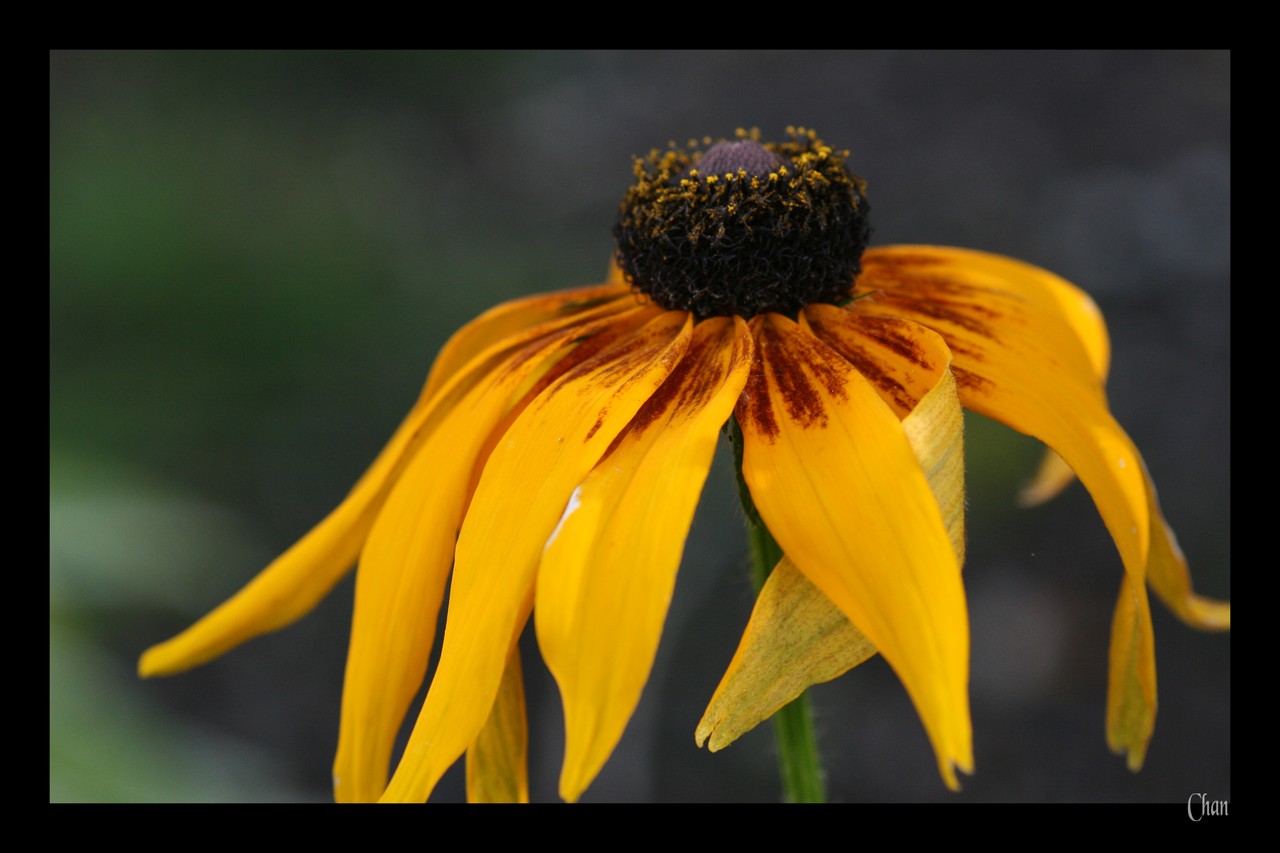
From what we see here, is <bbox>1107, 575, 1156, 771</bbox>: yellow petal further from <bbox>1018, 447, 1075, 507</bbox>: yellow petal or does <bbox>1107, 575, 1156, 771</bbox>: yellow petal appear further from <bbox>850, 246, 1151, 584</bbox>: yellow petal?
<bbox>1018, 447, 1075, 507</bbox>: yellow petal

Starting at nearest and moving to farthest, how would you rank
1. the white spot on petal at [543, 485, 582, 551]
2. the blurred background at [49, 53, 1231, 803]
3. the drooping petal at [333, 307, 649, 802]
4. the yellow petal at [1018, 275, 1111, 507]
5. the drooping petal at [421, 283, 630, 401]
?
the white spot on petal at [543, 485, 582, 551], the drooping petal at [333, 307, 649, 802], the drooping petal at [421, 283, 630, 401], the yellow petal at [1018, 275, 1111, 507], the blurred background at [49, 53, 1231, 803]

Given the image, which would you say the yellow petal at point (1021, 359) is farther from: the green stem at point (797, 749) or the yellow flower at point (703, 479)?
the green stem at point (797, 749)

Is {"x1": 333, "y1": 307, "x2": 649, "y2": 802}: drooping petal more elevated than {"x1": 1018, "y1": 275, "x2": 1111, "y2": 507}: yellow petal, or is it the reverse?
{"x1": 1018, "y1": 275, "x2": 1111, "y2": 507}: yellow petal

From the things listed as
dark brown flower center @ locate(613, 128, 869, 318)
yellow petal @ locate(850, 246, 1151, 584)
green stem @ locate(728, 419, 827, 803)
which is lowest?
green stem @ locate(728, 419, 827, 803)

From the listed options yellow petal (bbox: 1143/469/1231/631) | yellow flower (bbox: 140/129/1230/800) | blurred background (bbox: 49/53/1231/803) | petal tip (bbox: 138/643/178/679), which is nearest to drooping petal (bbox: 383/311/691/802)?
yellow flower (bbox: 140/129/1230/800)

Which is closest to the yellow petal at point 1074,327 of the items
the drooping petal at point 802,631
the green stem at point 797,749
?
the green stem at point 797,749

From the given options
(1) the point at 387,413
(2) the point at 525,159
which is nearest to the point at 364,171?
(2) the point at 525,159
